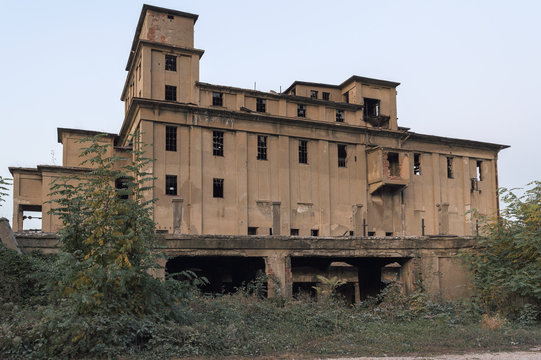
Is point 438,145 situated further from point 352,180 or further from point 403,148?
point 352,180

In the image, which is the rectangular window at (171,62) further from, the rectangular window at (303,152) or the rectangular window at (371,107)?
the rectangular window at (371,107)

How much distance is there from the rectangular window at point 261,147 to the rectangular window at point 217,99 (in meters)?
3.28

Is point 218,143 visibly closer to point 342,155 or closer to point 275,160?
point 275,160

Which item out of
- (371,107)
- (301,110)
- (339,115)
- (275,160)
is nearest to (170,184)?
(275,160)

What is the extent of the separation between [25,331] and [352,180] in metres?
28.8

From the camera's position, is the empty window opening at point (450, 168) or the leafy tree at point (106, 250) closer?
the leafy tree at point (106, 250)

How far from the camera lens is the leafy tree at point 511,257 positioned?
18.9 m

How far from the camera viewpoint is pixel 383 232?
38.4 metres

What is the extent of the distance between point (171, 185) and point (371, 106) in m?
16.9

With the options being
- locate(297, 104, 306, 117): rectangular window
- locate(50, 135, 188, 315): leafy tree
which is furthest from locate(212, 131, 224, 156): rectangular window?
locate(50, 135, 188, 315): leafy tree

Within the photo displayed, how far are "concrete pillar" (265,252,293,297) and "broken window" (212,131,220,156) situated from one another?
15.4m

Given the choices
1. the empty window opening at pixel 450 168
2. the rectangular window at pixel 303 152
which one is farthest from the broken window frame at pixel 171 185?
the empty window opening at pixel 450 168

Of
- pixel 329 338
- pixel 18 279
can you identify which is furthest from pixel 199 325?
pixel 18 279

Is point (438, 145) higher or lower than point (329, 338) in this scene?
higher
